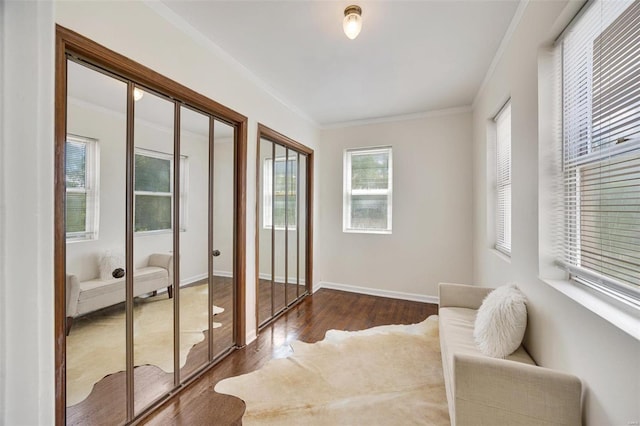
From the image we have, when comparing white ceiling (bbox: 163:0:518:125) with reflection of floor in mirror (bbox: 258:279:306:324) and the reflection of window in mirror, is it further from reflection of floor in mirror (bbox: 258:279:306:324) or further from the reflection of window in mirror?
reflection of floor in mirror (bbox: 258:279:306:324)

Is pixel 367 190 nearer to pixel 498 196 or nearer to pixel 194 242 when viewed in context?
pixel 498 196

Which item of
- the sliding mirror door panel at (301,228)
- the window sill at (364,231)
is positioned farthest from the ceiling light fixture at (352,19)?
the window sill at (364,231)

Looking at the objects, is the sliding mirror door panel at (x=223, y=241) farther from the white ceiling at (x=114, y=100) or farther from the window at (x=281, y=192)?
the window at (x=281, y=192)

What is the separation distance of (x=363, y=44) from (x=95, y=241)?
238 centimetres

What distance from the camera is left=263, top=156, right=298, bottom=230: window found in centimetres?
318

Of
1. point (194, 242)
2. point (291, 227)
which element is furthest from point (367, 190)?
point (194, 242)

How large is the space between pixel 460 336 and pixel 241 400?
62.8 inches

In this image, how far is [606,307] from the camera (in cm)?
104

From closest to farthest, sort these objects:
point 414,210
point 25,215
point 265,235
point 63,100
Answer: point 25,215 < point 63,100 < point 265,235 < point 414,210

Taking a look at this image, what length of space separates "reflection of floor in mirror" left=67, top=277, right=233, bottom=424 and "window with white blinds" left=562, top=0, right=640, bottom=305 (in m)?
2.46

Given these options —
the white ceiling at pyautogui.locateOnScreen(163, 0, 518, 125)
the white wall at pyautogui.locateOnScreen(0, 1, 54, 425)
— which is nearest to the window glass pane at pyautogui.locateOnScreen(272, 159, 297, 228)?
the white ceiling at pyautogui.locateOnScreen(163, 0, 518, 125)

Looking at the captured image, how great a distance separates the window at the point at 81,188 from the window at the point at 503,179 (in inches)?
122

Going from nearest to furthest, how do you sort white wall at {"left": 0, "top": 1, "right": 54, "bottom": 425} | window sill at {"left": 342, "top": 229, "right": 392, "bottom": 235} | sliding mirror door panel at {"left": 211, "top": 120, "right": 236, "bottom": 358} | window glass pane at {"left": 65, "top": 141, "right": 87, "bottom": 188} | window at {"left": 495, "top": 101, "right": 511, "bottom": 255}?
white wall at {"left": 0, "top": 1, "right": 54, "bottom": 425} → window glass pane at {"left": 65, "top": 141, "right": 87, "bottom": 188} → sliding mirror door panel at {"left": 211, "top": 120, "right": 236, "bottom": 358} → window at {"left": 495, "top": 101, "right": 511, "bottom": 255} → window sill at {"left": 342, "top": 229, "right": 392, "bottom": 235}

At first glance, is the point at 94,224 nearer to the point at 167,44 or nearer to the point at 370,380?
the point at 167,44
